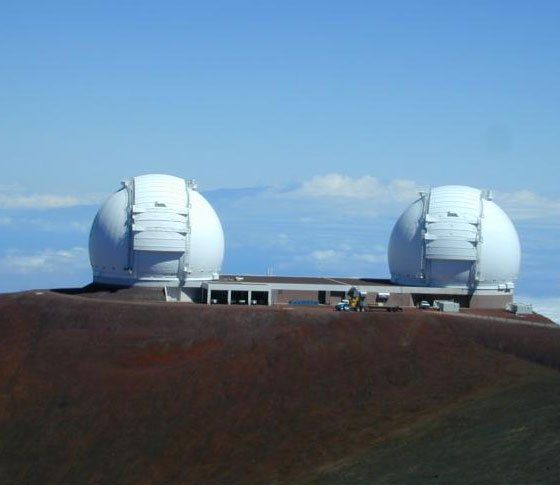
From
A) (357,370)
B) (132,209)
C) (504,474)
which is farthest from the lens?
(132,209)

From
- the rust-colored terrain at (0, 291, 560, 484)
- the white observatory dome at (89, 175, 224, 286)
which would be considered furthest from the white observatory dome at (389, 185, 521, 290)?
the white observatory dome at (89, 175, 224, 286)

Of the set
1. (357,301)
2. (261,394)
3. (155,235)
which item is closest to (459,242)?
(357,301)

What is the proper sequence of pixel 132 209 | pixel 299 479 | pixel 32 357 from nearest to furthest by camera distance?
pixel 299 479 < pixel 32 357 < pixel 132 209

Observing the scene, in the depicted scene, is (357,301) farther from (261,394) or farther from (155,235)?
(155,235)

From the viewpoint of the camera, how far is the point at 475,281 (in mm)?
55156

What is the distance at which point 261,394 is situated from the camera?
40344 millimetres

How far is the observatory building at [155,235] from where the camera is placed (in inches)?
2060

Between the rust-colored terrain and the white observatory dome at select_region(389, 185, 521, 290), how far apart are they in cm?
1019

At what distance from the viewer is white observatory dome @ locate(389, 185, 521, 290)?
5469cm

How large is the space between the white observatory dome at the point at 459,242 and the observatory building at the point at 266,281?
6cm

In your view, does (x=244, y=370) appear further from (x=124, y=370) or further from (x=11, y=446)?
(x=11, y=446)

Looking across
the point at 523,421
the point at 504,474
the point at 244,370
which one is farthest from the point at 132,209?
the point at 504,474

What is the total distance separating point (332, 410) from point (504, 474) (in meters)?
12.6

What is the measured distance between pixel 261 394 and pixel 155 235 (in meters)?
15.3
